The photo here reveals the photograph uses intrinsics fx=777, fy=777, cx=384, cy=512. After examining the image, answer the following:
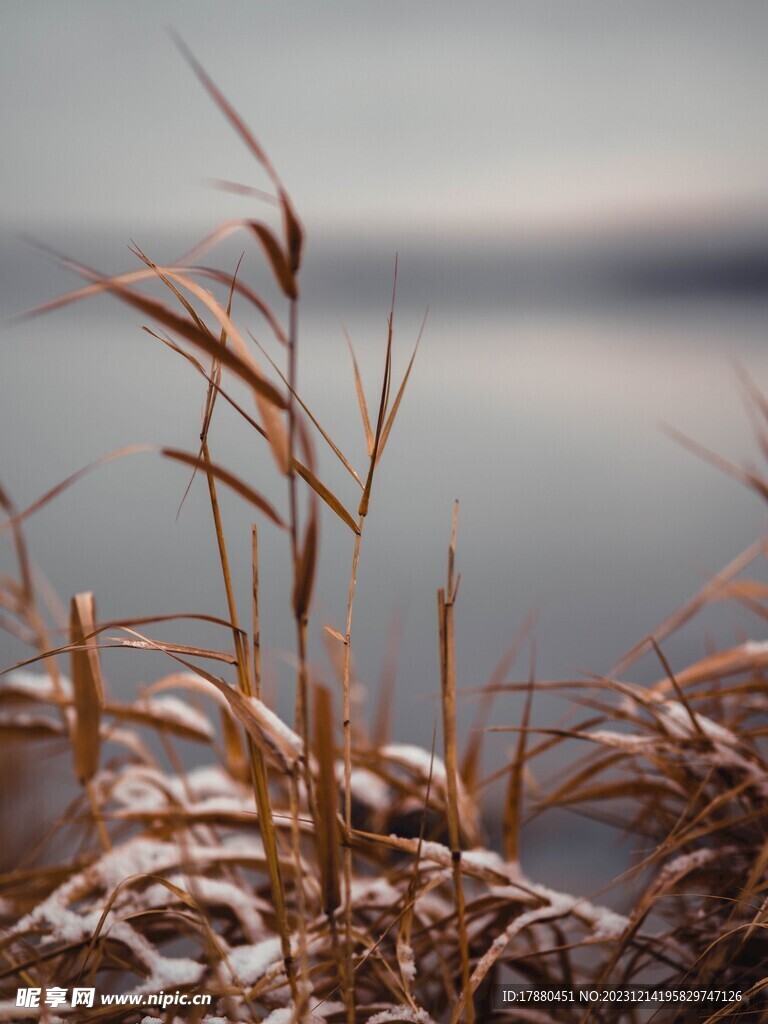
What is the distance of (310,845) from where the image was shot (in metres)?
0.58

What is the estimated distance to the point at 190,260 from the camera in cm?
29

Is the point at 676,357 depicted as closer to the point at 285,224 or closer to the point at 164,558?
the point at 164,558

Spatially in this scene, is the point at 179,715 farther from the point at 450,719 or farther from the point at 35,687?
the point at 450,719

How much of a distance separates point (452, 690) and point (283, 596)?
3.95 ft

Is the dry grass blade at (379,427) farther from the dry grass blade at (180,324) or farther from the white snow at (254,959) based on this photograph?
the white snow at (254,959)

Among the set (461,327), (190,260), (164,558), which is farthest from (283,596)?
(190,260)

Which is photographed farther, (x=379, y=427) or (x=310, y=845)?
(x=310, y=845)

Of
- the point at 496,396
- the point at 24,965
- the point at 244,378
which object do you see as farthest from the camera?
the point at 496,396

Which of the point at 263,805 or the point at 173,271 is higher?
the point at 173,271

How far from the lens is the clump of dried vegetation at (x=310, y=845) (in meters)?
0.28

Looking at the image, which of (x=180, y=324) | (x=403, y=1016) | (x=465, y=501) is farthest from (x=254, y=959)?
(x=465, y=501)

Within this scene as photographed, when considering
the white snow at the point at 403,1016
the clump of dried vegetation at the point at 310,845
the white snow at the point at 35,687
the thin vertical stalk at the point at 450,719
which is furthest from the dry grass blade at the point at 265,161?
the white snow at the point at 35,687

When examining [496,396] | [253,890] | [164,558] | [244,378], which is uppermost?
[496,396]

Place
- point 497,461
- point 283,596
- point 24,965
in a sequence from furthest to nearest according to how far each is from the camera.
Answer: point 497,461, point 283,596, point 24,965
